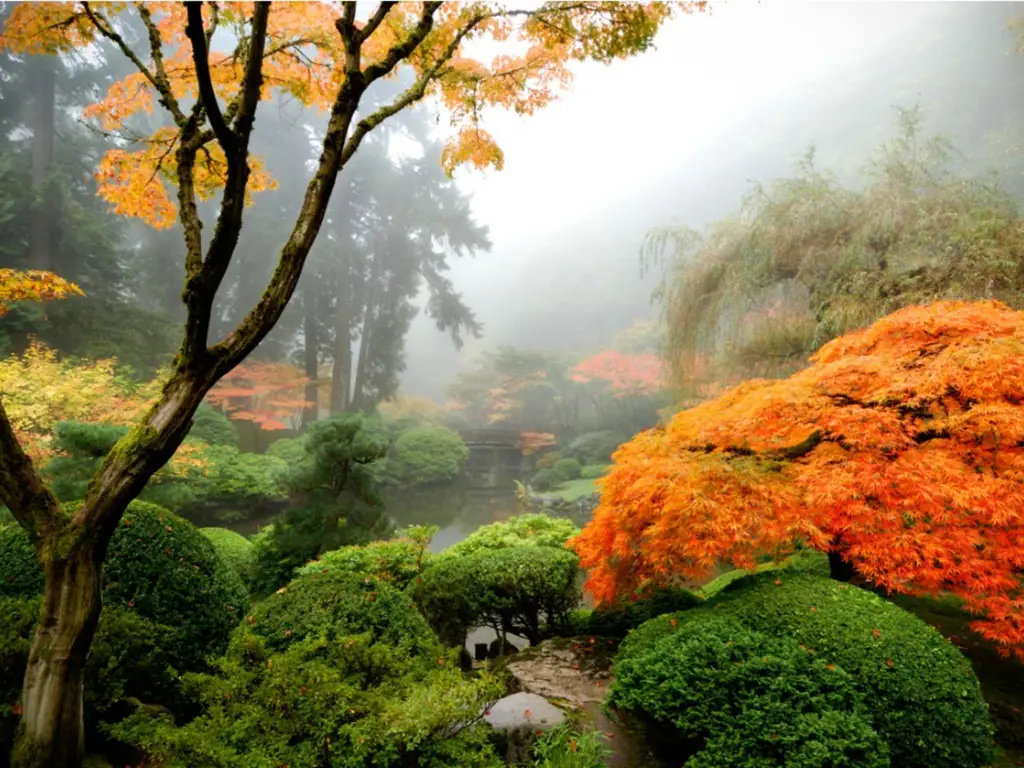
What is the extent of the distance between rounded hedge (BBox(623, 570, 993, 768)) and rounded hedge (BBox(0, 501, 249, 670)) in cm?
263

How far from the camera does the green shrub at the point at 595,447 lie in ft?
57.7

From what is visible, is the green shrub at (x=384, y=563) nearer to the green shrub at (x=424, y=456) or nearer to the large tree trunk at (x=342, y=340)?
the green shrub at (x=424, y=456)

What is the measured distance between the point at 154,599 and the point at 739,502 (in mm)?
3481

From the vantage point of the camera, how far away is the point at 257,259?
52.7 feet

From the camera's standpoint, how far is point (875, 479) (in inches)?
121

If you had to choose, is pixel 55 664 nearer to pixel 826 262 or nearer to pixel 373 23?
pixel 373 23

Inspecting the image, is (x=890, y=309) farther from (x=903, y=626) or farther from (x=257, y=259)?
(x=257, y=259)

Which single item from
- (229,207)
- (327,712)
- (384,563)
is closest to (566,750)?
(327,712)

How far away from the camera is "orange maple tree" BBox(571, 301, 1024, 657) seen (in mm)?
2920

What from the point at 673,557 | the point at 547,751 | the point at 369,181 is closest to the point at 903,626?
the point at 673,557

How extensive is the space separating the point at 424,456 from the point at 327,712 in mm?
14100

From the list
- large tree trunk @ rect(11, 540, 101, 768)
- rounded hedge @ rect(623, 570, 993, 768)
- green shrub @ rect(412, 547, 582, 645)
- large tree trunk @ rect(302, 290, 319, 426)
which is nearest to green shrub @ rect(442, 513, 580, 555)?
green shrub @ rect(412, 547, 582, 645)

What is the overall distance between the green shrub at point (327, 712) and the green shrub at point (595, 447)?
15.4m

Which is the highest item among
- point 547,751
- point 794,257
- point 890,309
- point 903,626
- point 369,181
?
point 369,181
